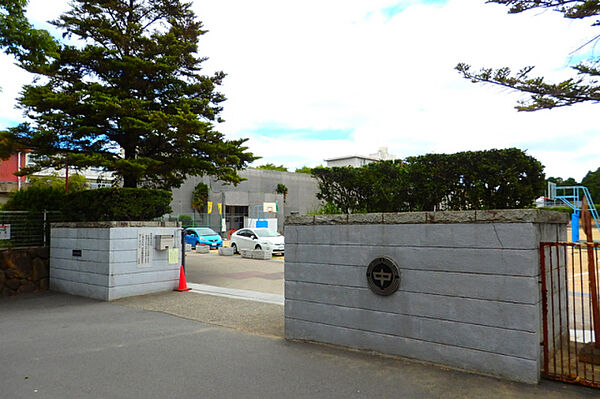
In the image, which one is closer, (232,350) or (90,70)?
(232,350)

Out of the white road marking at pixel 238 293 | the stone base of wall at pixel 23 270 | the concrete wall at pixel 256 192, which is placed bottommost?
the white road marking at pixel 238 293

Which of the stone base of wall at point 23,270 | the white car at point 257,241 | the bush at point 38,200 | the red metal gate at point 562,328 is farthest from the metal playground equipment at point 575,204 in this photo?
the stone base of wall at point 23,270

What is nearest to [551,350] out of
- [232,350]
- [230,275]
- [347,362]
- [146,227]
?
[347,362]

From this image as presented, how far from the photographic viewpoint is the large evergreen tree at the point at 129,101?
1248 centimetres

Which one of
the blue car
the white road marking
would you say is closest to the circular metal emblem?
the white road marking

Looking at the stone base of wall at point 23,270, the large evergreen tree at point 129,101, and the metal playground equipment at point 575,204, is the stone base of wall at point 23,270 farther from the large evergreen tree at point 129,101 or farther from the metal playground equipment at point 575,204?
the metal playground equipment at point 575,204

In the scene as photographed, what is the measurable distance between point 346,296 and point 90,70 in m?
12.6

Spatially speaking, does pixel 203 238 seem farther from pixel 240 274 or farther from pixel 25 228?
pixel 25 228

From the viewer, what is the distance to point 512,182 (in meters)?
5.34

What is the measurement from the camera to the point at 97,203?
1145 centimetres

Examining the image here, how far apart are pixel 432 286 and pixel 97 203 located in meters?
9.62

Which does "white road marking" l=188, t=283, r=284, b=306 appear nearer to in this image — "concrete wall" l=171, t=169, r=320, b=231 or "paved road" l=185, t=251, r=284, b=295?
"paved road" l=185, t=251, r=284, b=295

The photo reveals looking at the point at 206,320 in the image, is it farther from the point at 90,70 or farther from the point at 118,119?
the point at 90,70

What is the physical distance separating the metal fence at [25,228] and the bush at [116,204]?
2.39 feet
